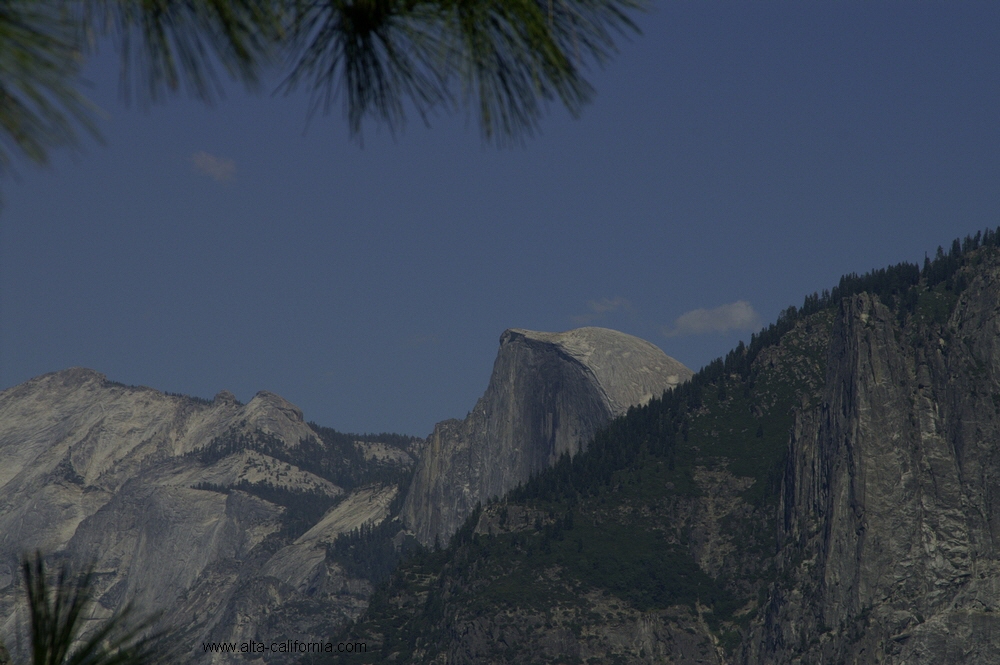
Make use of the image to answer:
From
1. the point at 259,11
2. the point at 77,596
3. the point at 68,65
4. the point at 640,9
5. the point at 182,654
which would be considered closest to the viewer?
the point at 68,65

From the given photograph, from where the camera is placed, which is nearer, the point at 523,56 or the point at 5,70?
the point at 5,70

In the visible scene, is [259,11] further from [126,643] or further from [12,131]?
[126,643]

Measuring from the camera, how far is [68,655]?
33.4 feet

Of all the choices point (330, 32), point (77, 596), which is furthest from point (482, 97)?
point (77, 596)

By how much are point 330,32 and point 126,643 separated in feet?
17.6

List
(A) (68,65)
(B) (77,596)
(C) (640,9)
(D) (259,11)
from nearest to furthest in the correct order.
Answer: (A) (68,65) → (B) (77,596) → (D) (259,11) → (C) (640,9)

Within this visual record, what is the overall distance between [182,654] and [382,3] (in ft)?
19.0

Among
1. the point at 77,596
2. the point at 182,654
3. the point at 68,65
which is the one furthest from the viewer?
the point at 182,654

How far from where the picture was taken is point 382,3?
11477mm

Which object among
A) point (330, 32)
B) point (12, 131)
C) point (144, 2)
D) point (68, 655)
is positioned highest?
point (330, 32)

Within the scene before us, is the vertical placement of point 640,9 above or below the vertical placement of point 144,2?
above

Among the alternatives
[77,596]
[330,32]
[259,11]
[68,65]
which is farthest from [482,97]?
[77,596]

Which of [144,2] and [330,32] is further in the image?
[330,32]

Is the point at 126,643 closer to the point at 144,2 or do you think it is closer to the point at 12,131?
the point at 12,131
